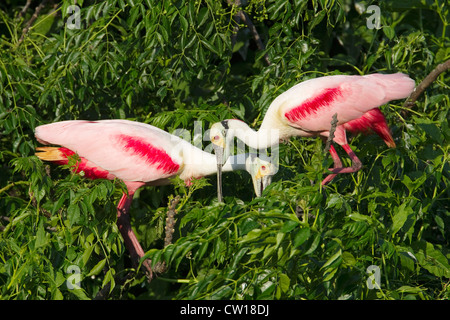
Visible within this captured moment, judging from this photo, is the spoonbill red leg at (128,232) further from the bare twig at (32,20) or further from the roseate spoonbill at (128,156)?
the bare twig at (32,20)

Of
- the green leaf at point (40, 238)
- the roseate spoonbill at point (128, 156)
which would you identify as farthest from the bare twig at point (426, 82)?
the green leaf at point (40, 238)

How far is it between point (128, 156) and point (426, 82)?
2058 millimetres

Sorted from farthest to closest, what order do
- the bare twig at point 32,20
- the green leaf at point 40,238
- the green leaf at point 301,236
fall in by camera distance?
1. the bare twig at point 32,20
2. the green leaf at point 40,238
3. the green leaf at point 301,236

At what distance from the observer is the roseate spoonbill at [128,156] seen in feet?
18.2

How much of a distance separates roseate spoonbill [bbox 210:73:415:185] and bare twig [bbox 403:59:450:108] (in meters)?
0.17

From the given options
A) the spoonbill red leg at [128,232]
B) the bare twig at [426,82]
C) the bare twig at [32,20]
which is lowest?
the spoonbill red leg at [128,232]

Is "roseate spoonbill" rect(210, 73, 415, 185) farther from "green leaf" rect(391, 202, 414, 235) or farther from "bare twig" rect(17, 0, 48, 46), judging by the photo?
"bare twig" rect(17, 0, 48, 46)

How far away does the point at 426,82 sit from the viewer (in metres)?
5.57

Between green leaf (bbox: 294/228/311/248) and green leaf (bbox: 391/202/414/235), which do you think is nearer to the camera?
green leaf (bbox: 294/228/311/248)

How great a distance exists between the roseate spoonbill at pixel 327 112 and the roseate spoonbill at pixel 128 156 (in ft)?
0.68

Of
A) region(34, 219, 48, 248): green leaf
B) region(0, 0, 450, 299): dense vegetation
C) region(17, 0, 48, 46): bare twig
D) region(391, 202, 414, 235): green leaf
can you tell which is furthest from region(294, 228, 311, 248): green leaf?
region(17, 0, 48, 46): bare twig

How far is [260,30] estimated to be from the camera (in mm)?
7148

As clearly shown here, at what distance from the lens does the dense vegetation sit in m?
3.69

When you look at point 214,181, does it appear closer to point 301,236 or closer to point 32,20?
point 32,20
